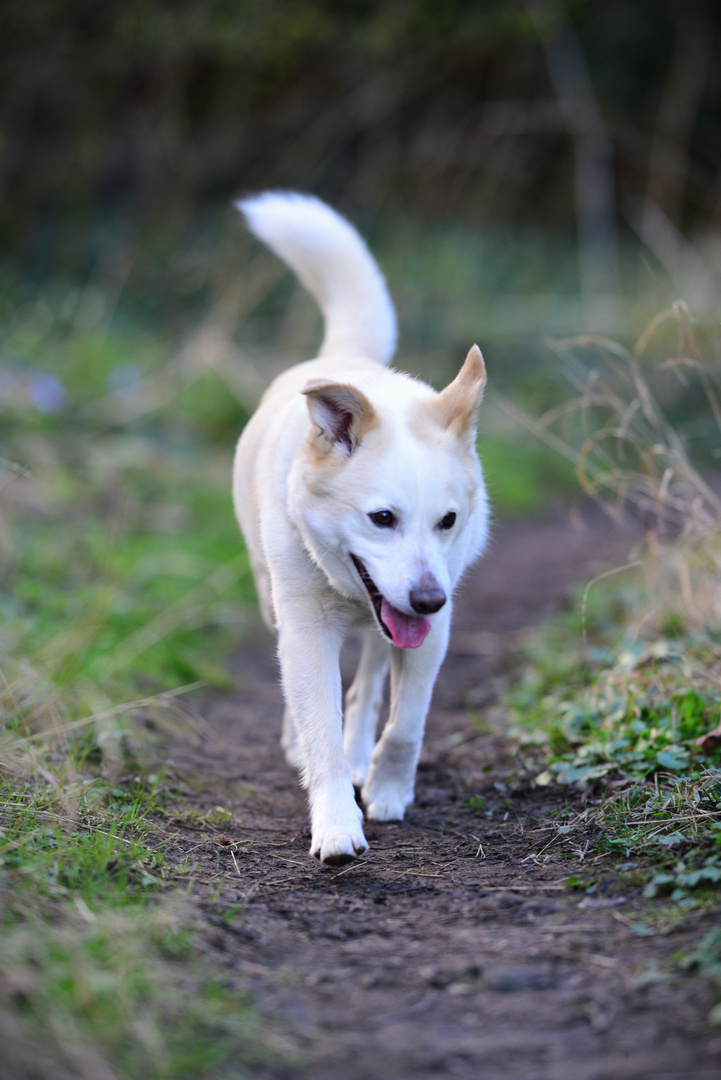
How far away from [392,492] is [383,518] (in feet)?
0.25

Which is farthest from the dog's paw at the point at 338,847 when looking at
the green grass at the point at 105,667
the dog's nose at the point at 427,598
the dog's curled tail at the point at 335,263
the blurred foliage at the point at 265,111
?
the blurred foliage at the point at 265,111

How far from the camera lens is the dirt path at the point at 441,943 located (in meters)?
1.69

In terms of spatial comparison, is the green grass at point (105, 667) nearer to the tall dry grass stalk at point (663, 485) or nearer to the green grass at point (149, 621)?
the green grass at point (149, 621)

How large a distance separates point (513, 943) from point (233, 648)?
3.08 metres

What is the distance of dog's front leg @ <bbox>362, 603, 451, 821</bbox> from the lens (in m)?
2.95

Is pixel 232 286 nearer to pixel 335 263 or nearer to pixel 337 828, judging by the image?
pixel 335 263

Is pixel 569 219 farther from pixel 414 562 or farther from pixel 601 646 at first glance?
pixel 414 562

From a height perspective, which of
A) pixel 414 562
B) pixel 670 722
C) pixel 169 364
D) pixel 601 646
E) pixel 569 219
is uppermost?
pixel 569 219

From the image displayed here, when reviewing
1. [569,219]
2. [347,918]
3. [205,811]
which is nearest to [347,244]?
[205,811]

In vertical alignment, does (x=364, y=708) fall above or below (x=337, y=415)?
below

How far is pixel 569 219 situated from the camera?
12.9m

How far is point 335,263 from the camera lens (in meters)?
3.91

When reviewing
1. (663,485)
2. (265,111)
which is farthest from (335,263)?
(265,111)

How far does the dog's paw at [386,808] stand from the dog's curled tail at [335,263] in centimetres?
166
